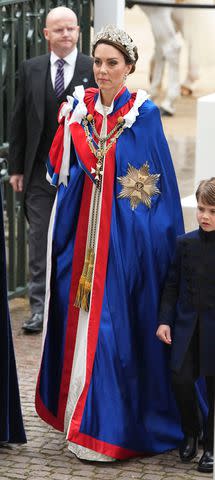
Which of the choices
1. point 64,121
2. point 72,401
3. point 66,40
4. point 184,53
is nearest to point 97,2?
point 66,40

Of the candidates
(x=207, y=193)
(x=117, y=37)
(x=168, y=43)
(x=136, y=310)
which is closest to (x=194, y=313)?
(x=136, y=310)

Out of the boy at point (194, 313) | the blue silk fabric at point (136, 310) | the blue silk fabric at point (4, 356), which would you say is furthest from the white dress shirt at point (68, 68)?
the boy at point (194, 313)

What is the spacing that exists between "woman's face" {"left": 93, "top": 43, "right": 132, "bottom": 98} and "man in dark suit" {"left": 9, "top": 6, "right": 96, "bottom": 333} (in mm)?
2068

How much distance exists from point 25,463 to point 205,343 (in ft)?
3.37

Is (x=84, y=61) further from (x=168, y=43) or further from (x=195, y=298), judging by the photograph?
(x=168, y=43)

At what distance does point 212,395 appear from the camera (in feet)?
21.0

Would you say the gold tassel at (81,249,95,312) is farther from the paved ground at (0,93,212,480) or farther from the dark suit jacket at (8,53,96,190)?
the dark suit jacket at (8,53,96,190)

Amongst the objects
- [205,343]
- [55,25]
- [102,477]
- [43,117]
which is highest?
[55,25]

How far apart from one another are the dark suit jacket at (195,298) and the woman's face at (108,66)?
80cm

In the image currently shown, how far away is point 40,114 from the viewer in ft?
28.4

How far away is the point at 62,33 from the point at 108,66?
208 cm

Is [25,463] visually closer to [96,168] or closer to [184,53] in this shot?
[96,168]

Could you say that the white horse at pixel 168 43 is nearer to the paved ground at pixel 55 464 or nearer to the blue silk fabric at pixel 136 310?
the paved ground at pixel 55 464

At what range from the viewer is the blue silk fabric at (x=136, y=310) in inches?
257
